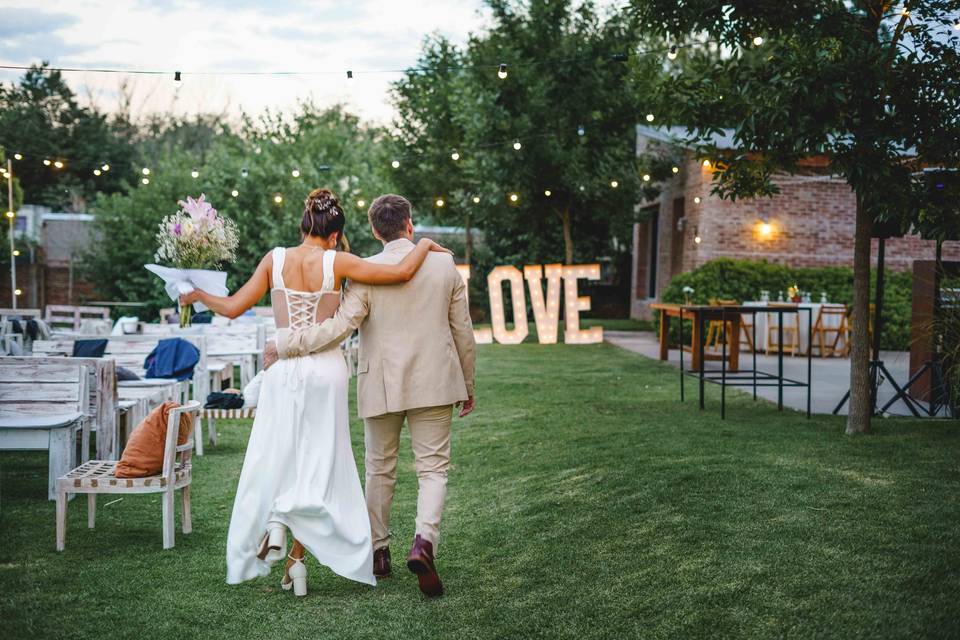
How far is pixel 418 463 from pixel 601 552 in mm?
1277

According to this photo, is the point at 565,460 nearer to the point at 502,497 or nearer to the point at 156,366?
the point at 502,497

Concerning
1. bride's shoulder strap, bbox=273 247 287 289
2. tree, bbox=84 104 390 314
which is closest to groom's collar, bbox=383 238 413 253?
→ bride's shoulder strap, bbox=273 247 287 289

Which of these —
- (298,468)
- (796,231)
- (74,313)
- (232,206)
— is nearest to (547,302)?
(796,231)

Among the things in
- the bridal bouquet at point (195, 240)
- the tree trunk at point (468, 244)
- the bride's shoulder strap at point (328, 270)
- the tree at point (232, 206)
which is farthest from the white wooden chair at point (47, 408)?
the tree trunk at point (468, 244)

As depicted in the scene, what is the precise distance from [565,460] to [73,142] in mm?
38755

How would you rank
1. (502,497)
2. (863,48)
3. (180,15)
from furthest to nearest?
1. (180,15)
2. (863,48)
3. (502,497)

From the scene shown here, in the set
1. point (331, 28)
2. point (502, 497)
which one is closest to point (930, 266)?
point (502, 497)

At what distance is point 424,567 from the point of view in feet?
15.0

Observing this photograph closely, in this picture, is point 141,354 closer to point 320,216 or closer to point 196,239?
point 196,239

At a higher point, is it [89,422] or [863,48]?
[863,48]

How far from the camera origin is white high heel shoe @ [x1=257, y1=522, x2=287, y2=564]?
4562 millimetres

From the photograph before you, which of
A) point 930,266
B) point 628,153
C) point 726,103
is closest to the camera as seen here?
point 726,103

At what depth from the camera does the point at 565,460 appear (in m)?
7.91

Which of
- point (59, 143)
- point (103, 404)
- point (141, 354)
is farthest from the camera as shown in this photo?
point (59, 143)
